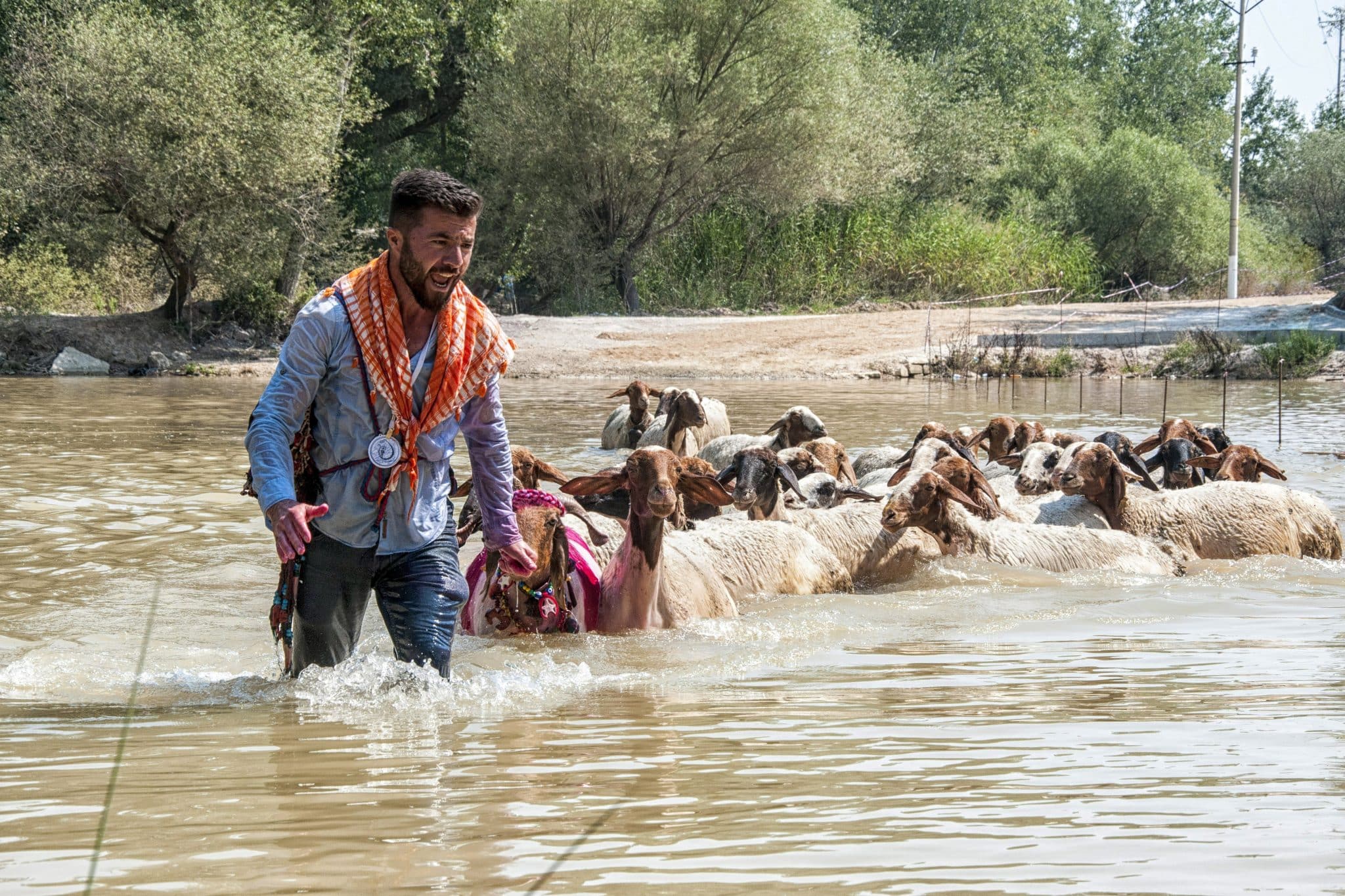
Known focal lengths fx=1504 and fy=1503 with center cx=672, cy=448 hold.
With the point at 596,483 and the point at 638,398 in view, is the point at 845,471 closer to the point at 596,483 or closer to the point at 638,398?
the point at 638,398

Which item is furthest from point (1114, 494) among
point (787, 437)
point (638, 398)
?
point (638, 398)

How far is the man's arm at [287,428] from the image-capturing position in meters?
4.61

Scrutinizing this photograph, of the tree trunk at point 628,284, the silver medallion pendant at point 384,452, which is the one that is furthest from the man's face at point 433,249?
the tree trunk at point 628,284

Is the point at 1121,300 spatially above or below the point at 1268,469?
above

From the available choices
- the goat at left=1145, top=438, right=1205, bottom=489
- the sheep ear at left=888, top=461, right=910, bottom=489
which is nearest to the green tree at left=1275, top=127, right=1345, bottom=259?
the goat at left=1145, top=438, right=1205, bottom=489

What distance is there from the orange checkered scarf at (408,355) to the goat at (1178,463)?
853 cm

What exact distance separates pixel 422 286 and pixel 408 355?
0.24m

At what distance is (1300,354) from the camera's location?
25609 millimetres

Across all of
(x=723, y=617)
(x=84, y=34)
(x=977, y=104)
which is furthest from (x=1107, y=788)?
(x=977, y=104)

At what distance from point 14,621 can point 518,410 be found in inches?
528

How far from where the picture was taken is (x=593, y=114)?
35000 mm

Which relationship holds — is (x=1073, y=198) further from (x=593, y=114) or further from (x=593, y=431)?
(x=593, y=431)

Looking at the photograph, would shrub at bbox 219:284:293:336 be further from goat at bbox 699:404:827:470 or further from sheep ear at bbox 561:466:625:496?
sheep ear at bbox 561:466:625:496

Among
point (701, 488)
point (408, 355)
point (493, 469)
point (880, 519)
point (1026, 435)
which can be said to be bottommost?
point (880, 519)
